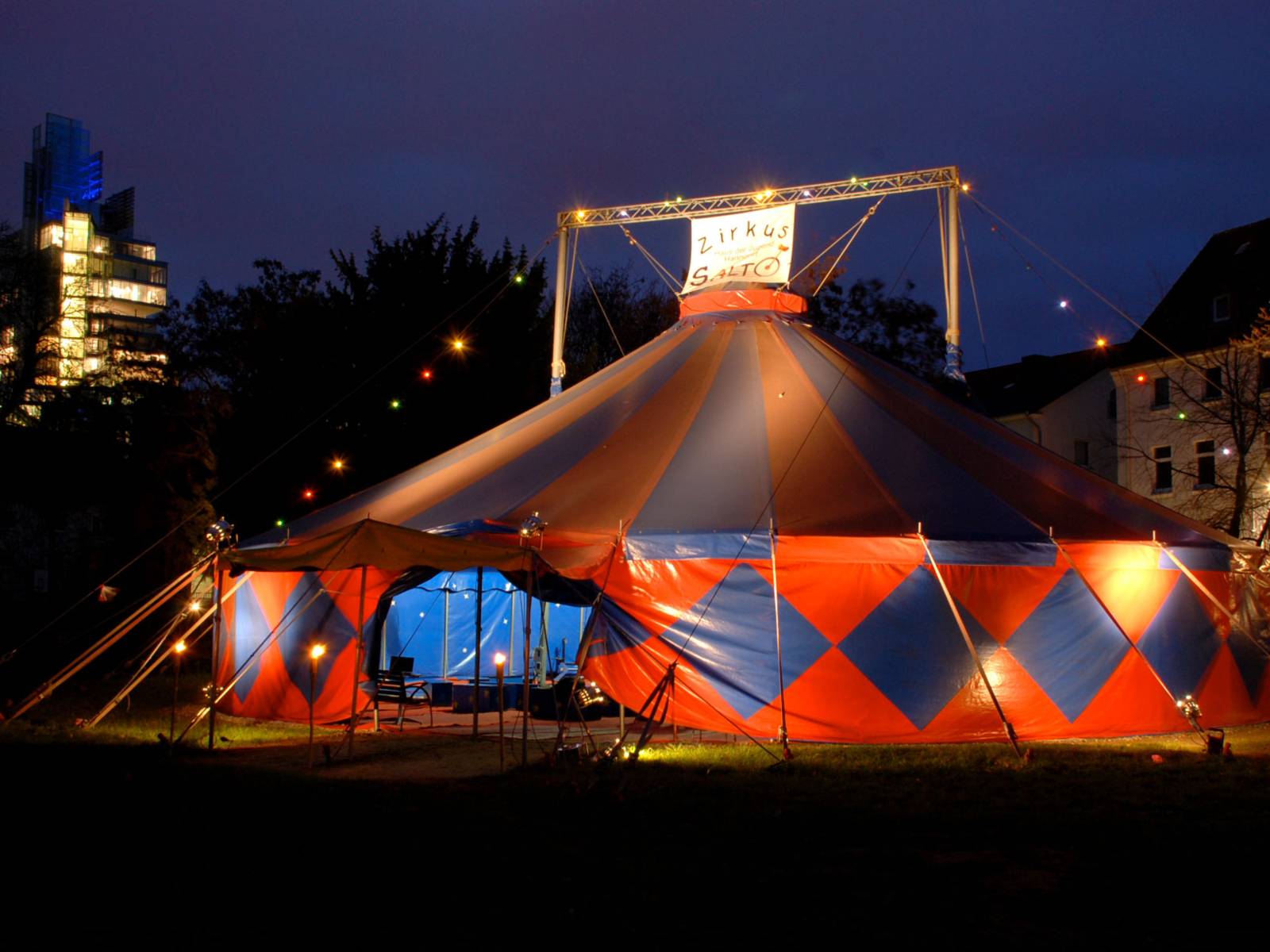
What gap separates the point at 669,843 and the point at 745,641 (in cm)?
341

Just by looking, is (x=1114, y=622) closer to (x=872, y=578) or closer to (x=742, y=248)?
(x=872, y=578)

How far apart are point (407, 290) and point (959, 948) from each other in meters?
17.9

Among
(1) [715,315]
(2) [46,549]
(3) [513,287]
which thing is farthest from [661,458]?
(2) [46,549]

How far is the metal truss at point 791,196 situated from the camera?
39.7 ft

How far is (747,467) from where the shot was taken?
942 cm

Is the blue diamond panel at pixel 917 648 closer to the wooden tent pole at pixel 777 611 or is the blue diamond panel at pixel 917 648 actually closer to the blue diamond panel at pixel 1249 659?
the wooden tent pole at pixel 777 611

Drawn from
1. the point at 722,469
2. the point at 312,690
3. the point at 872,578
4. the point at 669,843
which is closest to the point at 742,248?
the point at 722,469

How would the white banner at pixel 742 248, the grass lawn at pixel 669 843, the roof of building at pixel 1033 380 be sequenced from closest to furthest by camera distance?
the grass lawn at pixel 669 843
the white banner at pixel 742 248
the roof of building at pixel 1033 380

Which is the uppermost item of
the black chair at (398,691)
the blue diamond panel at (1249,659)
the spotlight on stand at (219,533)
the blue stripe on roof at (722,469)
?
the blue stripe on roof at (722,469)

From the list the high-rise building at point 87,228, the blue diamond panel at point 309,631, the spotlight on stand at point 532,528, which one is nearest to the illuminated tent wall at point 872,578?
the spotlight on stand at point 532,528

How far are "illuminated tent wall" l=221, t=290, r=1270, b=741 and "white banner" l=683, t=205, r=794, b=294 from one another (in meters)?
2.42

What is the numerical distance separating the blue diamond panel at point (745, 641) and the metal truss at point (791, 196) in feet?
16.7

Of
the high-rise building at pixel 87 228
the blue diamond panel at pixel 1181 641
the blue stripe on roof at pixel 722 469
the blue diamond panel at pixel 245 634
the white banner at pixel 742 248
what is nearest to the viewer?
the blue stripe on roof at pixel 722 469

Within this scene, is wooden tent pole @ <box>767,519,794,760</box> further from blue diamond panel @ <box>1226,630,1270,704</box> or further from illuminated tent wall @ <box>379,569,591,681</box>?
illuminated tent wall @ <box>379,569,591,681</box>
